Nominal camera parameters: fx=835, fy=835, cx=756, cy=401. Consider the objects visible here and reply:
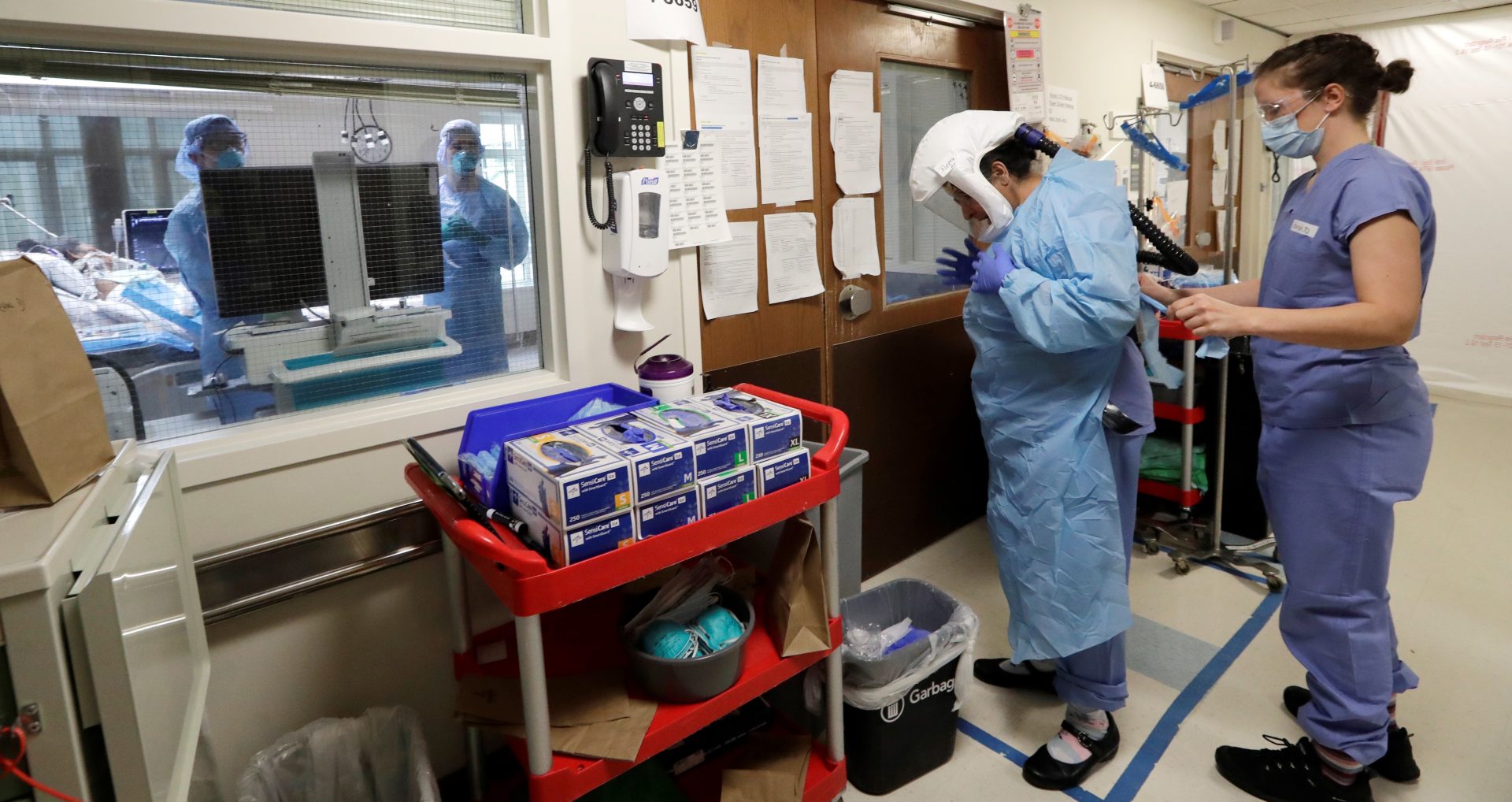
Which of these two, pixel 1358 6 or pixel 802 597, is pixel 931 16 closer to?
pixel 802 597

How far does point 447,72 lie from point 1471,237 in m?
5.77

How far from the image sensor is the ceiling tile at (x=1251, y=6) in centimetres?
420

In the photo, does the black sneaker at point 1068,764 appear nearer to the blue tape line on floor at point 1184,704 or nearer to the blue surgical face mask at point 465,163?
the blue tape line on floor at point 1184,704

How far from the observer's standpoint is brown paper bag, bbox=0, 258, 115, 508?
0.82 meters

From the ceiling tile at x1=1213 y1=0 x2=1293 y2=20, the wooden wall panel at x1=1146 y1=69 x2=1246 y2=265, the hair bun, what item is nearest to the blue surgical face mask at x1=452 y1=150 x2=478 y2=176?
the hair bun

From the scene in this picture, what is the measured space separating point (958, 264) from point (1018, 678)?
127 centimetres

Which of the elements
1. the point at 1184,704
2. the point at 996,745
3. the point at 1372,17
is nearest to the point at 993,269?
the point at 996,745

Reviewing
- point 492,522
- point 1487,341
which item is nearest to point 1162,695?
point 492,522

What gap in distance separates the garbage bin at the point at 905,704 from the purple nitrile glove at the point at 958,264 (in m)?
1.05

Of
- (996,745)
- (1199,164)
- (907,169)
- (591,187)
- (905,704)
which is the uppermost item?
(1199,164)

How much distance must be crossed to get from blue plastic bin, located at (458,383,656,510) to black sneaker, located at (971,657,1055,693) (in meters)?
1.26

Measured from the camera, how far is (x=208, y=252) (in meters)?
1.47

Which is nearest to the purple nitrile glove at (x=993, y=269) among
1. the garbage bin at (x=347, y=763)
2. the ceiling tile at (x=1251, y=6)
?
the garbage bin at (x=347, y=763)

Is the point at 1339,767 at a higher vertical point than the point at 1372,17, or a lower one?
lower
